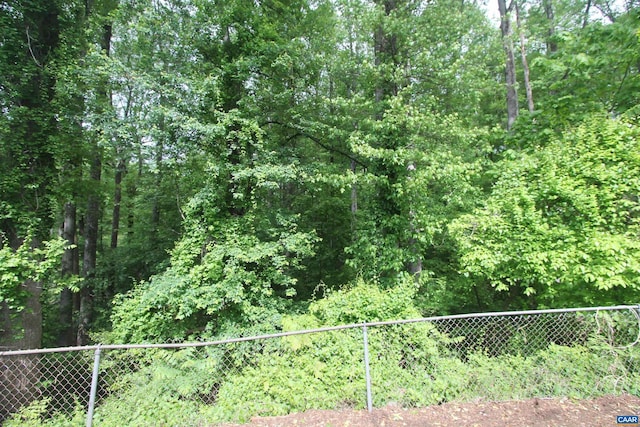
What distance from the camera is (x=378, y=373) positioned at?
4.26 meters

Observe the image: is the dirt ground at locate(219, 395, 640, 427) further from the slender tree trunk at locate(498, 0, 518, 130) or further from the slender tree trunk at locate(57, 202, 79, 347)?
the slender tree trunk at locate(57, 202, 79, 347)

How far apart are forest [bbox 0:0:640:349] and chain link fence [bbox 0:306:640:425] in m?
0.79

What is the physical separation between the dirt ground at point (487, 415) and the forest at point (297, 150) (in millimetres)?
1902

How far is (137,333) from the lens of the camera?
596 cm

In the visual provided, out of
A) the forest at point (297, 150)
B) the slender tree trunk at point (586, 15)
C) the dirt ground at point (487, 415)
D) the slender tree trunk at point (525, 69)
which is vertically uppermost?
the slender tree trunk at point (586, 15)

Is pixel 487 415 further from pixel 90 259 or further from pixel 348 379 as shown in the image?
pixel 90 259

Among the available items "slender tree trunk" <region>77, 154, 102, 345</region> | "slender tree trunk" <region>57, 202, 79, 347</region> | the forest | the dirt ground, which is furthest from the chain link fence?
"slender tree trunk" <region>57, 202, 79, 347</region>

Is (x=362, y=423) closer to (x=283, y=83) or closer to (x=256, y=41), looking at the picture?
(x=283, y=83)

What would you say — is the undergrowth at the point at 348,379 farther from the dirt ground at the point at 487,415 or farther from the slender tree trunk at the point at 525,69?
the slender tree trunk at the point at 525,69

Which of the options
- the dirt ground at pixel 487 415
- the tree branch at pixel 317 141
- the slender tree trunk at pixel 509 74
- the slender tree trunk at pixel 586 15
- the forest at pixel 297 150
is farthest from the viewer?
the slender tree trunk at pixel 586 15

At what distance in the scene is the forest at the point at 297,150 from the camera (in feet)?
17.1

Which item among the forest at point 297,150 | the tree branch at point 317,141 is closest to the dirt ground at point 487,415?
the forest at point 297,150

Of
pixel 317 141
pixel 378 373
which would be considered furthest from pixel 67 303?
pixel 378 373

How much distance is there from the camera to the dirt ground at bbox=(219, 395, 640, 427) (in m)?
3.32
